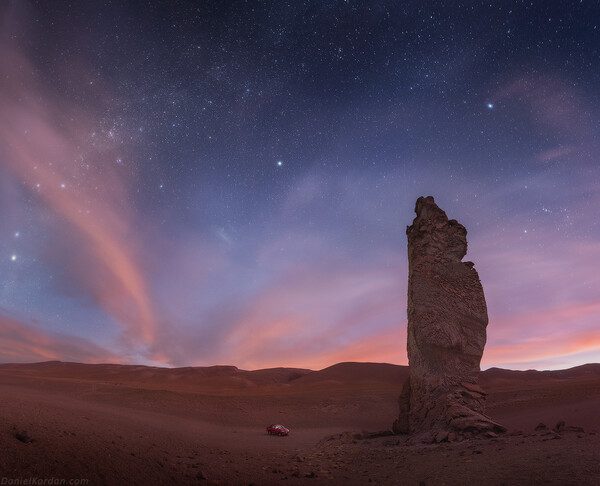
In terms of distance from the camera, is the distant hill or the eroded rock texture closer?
the eroded rock texture

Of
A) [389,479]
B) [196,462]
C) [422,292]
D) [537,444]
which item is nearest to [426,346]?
[422,292]

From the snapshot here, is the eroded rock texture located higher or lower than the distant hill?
higher

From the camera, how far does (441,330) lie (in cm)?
1816

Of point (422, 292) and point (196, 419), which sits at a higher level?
point (422, 292)

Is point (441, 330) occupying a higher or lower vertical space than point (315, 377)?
higher

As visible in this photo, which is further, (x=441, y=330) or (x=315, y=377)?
(x=315, y=377)

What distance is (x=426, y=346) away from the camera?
18516 mm

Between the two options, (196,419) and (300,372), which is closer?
(196,419)

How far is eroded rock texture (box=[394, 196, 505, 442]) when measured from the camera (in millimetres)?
17234

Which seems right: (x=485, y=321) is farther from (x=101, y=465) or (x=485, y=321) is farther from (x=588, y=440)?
(x=101, y=465)

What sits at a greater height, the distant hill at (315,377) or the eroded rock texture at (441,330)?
the eroded rock texture at (441,330)

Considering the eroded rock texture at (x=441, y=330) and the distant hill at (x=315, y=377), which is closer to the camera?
the eroded rock texture at (x=441, y=330)

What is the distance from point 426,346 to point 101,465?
15.6 meters

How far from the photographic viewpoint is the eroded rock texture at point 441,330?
1723cm
